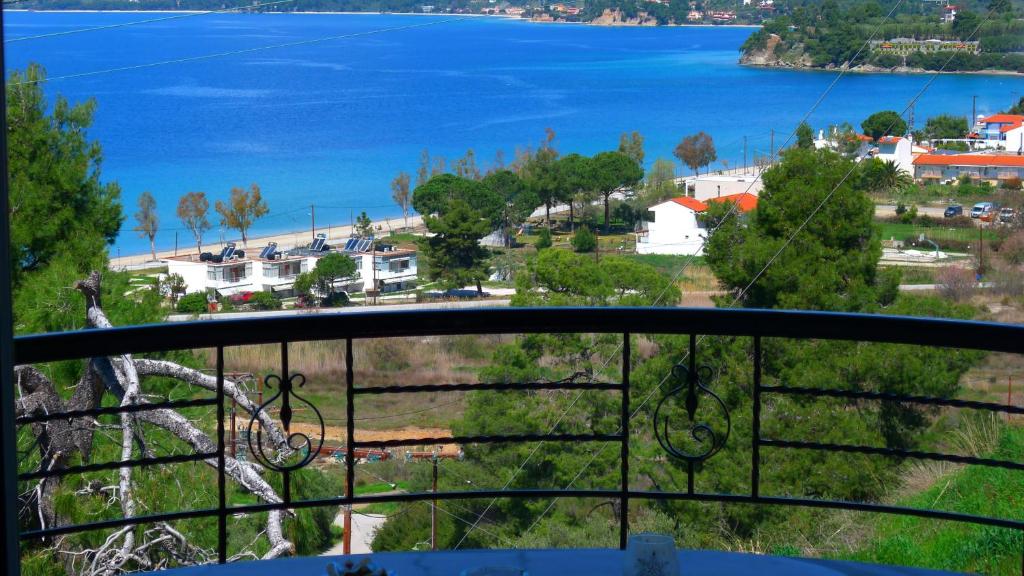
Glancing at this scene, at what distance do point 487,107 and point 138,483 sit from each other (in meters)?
21.0

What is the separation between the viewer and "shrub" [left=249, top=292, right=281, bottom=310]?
16.6 meters

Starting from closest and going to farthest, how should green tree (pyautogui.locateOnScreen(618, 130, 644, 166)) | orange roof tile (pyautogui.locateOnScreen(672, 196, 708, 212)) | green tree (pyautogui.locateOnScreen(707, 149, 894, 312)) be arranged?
green tree (pyautogui.locateOnScreen(707, 149, 894, 312)), orange roof tile (pyautogui.locateOnScreen(672, 196, 708, 212)), green tree (pyautogui.locateOnScreen(618, 130, 644, 166))

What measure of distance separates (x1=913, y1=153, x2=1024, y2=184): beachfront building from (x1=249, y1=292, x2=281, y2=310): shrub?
412 inches

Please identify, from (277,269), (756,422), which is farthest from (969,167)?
(756,422)

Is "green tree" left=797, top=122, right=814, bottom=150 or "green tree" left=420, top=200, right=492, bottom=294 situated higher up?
"green tree" left=797, top=122, right=814, bottom=150

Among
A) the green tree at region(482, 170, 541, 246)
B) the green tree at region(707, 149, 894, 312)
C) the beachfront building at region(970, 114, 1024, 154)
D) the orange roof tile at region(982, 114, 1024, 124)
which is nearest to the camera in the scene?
the green tree at region(707, 149, 894, 312)

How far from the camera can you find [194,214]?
1998cm

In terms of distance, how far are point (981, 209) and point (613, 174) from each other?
6.28m

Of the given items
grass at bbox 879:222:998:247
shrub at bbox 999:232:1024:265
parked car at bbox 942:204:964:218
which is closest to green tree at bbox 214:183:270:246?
grass at bbox 879:222:998:247

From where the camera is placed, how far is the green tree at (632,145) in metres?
20.9

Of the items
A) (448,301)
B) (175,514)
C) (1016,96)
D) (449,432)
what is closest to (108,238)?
(448,301)

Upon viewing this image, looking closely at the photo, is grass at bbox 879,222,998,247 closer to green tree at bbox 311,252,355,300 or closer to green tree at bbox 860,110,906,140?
green tree at bbox 860,110,906,140

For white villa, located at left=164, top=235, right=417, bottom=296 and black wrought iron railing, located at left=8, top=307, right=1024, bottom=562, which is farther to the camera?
white villa, located at left=164, top=235, right=417, bottom=296

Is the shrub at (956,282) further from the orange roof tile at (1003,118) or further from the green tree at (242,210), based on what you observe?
the green tree at (242,210)
